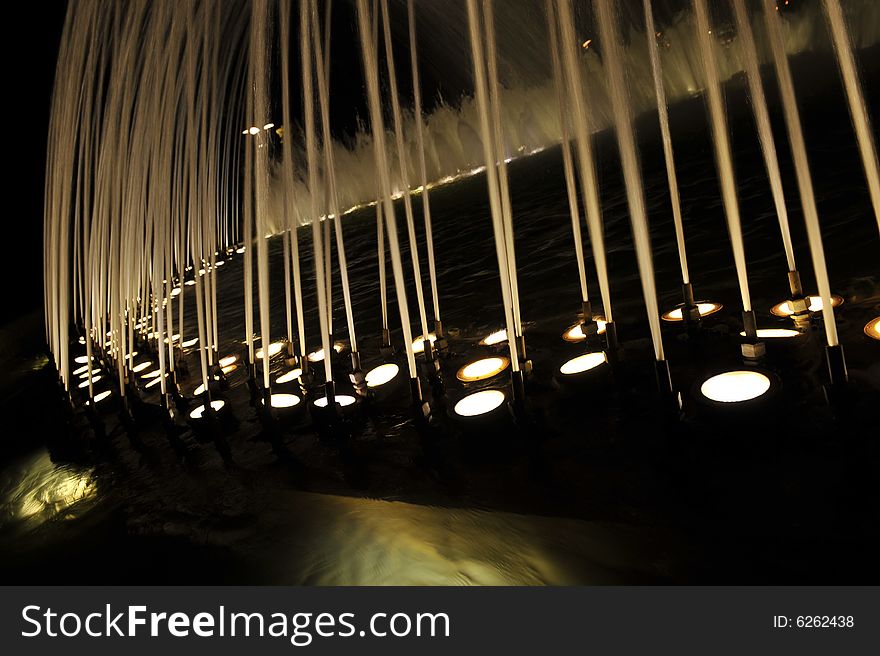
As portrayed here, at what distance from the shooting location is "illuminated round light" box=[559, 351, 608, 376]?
4902mm

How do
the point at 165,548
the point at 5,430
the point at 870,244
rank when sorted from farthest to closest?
the point at 5,430 < the point at 870,244 < the point at 165,548

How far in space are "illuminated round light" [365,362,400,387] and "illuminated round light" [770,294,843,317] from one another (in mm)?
3450

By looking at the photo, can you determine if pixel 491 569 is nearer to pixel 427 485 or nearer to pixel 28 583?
pixel 427 485

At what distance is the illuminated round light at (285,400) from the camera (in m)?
5.89

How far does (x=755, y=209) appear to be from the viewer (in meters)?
9.81

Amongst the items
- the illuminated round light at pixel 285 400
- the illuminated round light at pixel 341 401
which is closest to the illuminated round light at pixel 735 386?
the illuminated round light at pixel 341 401

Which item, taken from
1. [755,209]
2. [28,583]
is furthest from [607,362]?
[755,209]

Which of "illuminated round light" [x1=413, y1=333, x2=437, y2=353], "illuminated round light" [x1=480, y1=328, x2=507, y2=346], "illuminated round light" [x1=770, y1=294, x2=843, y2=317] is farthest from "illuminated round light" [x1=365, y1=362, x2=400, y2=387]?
"illuminated round light" [x1=770, y1=294, x2=843, y2=317]

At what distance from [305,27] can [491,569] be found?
4.79 metres

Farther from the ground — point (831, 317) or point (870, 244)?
point (870, 244)

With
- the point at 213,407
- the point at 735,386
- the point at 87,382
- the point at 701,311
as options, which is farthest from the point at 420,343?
the point at 87,382

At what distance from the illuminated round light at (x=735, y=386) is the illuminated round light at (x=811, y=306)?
1.41 m

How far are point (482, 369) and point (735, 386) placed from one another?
2325 millimetres

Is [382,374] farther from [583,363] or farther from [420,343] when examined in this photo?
[583,363]
